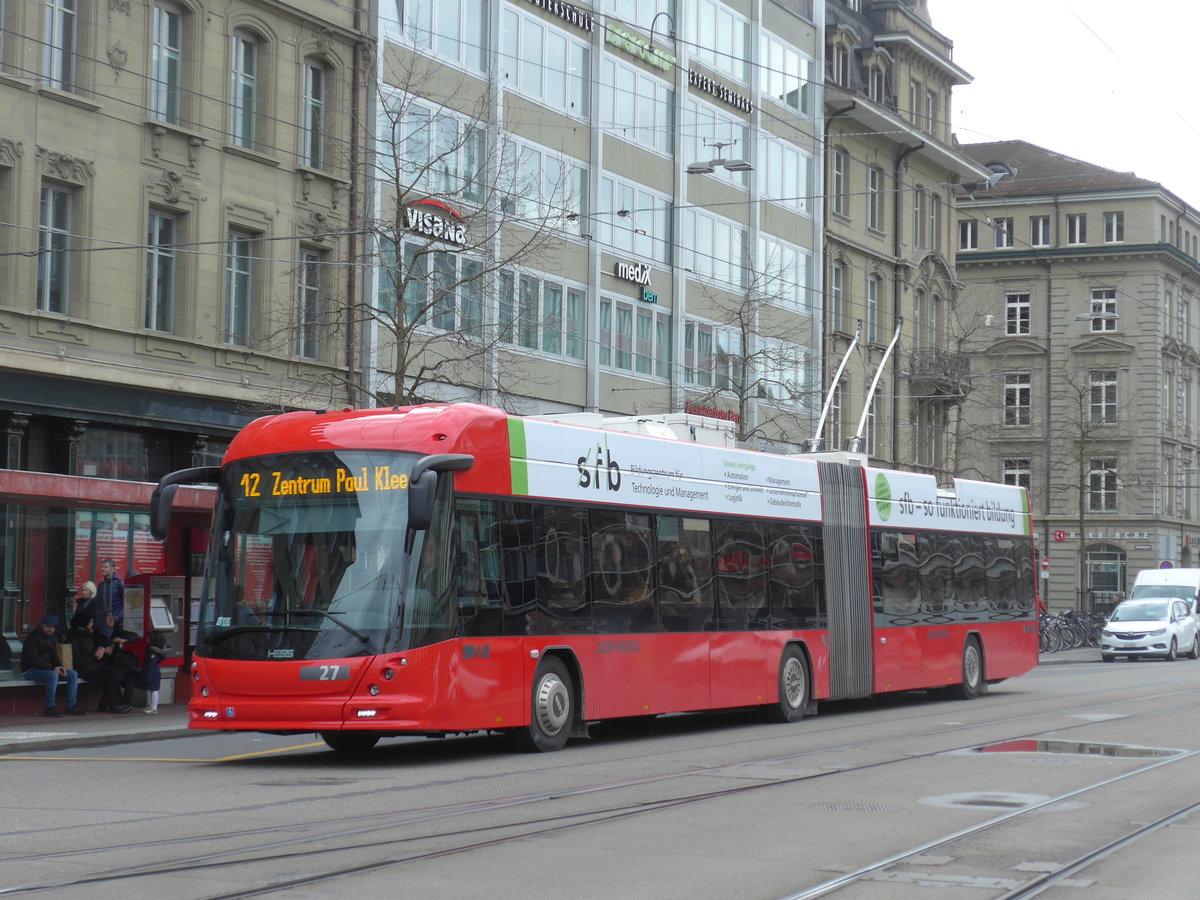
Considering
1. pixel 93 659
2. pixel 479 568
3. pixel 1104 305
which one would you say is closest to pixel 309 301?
pixel 93 659

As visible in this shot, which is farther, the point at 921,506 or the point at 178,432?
the point at 178,432

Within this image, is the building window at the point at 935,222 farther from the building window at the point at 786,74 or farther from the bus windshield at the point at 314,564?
the bus windshield at the point at 314,564

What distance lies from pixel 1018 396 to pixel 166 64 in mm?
61532

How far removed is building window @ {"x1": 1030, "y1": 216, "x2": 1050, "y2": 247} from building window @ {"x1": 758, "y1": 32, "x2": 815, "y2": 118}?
1441 inches

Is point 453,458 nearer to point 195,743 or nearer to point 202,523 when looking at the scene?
point 195,743

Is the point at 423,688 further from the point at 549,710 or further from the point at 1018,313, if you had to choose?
the point at 1018,313

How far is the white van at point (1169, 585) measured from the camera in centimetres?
5144

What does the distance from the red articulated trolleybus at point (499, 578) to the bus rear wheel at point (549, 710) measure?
2 cm

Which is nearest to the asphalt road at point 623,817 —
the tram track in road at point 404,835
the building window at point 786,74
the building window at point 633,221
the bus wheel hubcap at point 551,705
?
the tram track in road at point 404,835

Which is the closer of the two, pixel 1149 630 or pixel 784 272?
pixel 1149 630

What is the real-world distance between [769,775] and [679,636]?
455cm

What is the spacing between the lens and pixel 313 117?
3081 centimetres

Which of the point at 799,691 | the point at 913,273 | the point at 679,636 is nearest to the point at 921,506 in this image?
the point at 799,691

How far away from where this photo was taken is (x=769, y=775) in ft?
47.2
